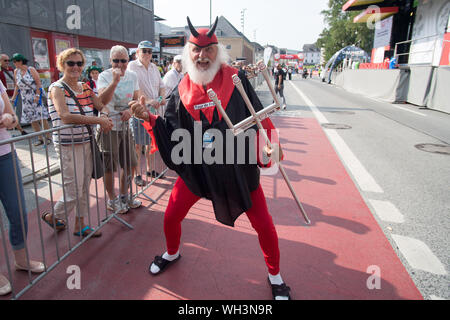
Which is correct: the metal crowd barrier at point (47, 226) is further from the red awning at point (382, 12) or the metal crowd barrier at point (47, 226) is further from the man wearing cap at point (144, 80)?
the red awning at point (382, 12)

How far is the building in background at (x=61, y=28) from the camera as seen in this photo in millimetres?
9469

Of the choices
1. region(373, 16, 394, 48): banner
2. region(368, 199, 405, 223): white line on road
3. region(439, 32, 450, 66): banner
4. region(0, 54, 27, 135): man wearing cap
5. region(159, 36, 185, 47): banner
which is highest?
region(373, 16, 394, 48): banner

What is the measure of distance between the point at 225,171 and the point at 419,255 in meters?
2.23

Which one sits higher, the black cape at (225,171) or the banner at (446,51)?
the banner at (446,51)

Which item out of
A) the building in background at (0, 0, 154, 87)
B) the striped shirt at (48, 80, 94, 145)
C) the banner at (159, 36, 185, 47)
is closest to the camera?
the striped shirt at (48, 80, 94, 145)

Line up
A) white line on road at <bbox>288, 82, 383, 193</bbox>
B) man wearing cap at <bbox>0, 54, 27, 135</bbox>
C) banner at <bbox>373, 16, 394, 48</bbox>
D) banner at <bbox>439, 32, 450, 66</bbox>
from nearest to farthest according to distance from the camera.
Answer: white line on road at <bbox>288, 82, 383, 193</bbox> → man wearing cap at <bbox>0, 54, 27, 135</bbox> → banner at <bbox>439, 32, 450, 66</bbox> → banner at <bbox>373, 16, 394, 48</bbox>

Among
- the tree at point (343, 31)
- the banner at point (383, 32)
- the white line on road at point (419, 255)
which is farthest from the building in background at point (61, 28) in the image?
the tree at point (343, 31)

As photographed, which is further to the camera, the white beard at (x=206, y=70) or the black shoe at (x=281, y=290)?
the black shoe at (x=281, y=290)

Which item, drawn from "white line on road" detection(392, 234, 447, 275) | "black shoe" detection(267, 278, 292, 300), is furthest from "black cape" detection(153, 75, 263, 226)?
"white line on road" detection(392, 234, 447, 275)

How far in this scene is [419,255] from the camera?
3018mm

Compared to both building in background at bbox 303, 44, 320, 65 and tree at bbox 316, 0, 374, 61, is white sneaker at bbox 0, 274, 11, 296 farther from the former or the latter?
building in background at bbox 303, 44, 320, 65

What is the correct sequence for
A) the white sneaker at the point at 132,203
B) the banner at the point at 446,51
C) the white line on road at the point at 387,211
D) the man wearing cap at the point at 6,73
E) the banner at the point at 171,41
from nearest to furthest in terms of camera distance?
1. the white line on road at the point at 387,211
2. the white sneaker at the point at 132,203
3. the man wearing cap at the point at 6,73
4. the banner at the point at 446,51
5. the banner at the point at 171,41

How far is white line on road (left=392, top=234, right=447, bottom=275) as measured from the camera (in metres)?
2.82
